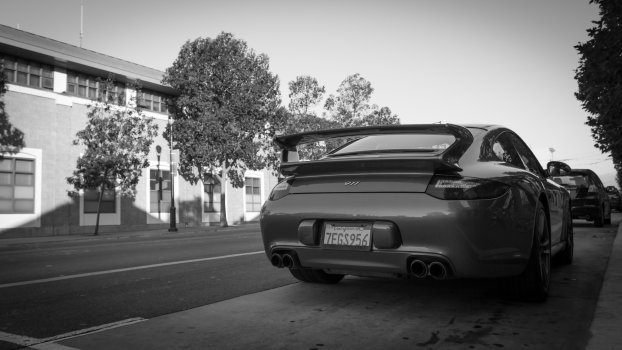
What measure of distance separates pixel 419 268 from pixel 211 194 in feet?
89.6

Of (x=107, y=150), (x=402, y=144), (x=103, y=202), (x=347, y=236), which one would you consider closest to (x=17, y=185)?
(x=103, y=202)

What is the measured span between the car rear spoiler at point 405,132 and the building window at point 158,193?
881 inches

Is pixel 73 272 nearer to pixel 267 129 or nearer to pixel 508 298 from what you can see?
pixel 508 298

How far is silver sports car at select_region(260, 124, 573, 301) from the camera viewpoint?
299 centimetres

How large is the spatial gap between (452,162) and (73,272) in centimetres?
509

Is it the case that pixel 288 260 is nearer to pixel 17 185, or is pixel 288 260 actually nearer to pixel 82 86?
pixel 17 185

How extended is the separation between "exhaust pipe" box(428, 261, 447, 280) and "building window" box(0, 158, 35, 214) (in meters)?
21.7

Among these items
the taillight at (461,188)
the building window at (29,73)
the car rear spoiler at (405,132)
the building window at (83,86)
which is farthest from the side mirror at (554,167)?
the building window at (29,73)

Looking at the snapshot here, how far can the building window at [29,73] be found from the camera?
67.2 ft

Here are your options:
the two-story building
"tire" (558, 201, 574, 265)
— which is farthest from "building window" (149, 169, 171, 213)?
"tire" (558, 201, 574, 265)

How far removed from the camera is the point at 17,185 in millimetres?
20156

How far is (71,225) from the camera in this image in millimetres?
21672

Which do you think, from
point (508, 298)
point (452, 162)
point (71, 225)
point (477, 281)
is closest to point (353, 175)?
point (452, 162)

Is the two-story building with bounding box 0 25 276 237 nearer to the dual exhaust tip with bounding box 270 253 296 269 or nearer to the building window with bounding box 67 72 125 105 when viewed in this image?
the building window with bounding box 67 72 125 105
